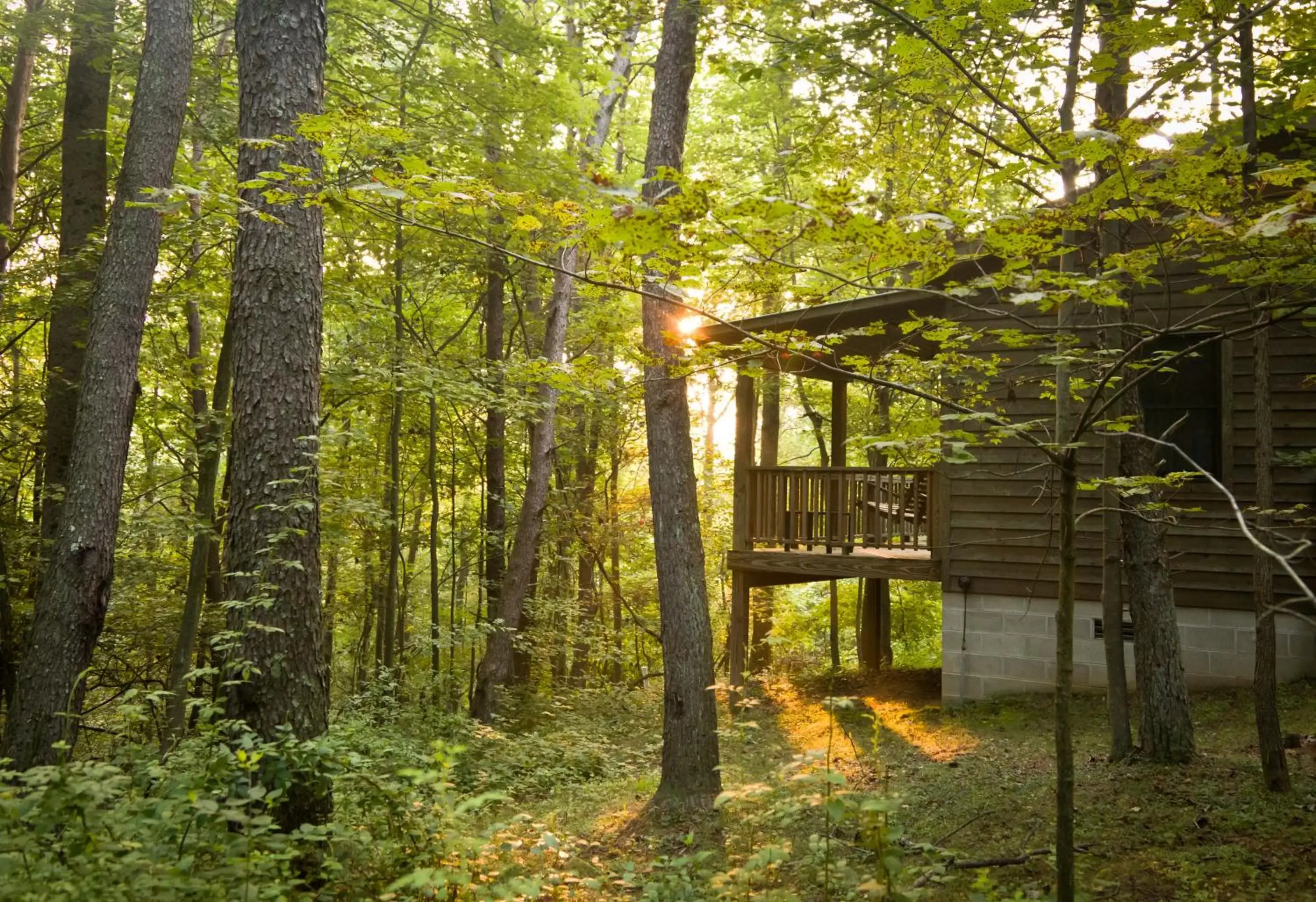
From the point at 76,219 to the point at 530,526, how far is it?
7226 mm

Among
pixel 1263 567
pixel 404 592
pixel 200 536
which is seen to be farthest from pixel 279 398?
pixel 404 592

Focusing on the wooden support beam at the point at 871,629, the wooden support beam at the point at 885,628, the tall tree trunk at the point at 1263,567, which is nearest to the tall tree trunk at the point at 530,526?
the wooden support beam at the point at 871,629

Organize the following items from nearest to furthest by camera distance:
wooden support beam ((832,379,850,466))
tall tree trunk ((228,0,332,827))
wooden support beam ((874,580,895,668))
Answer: tall tree trunk ((228,0,332,827))
wooden support beam ((832,379,850,466))
wooden support beam ((874,580,895,668))

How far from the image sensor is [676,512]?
25.9 feet

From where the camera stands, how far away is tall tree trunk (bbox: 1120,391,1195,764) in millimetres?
6820

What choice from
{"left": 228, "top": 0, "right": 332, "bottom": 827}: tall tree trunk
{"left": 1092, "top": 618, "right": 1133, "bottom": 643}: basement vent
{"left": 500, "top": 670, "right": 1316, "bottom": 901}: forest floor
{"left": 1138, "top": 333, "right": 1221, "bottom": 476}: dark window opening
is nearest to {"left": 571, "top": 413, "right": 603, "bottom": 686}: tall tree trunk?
{"left": 500, "top": 670, "right": 1316, "bottom": 901}: forest floor

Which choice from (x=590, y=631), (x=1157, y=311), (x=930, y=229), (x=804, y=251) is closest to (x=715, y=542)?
(x=590, y=631)

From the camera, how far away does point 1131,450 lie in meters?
6.89

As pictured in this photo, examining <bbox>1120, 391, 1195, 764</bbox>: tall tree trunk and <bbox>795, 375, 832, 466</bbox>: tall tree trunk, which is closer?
<bbox>1120, 391, 1195, 764</bbox>: tall tree trunk

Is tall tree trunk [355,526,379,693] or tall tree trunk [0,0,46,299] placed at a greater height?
tall tree trunk [0,0,46,299]

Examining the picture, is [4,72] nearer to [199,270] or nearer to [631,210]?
[199,270]

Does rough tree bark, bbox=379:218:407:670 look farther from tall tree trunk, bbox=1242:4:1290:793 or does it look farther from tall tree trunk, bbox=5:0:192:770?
tall tree trunk, bbox=1242:4:1290:793

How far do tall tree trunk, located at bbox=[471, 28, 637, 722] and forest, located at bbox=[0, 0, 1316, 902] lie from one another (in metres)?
0.09

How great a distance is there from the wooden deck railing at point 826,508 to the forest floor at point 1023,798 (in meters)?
2.24
